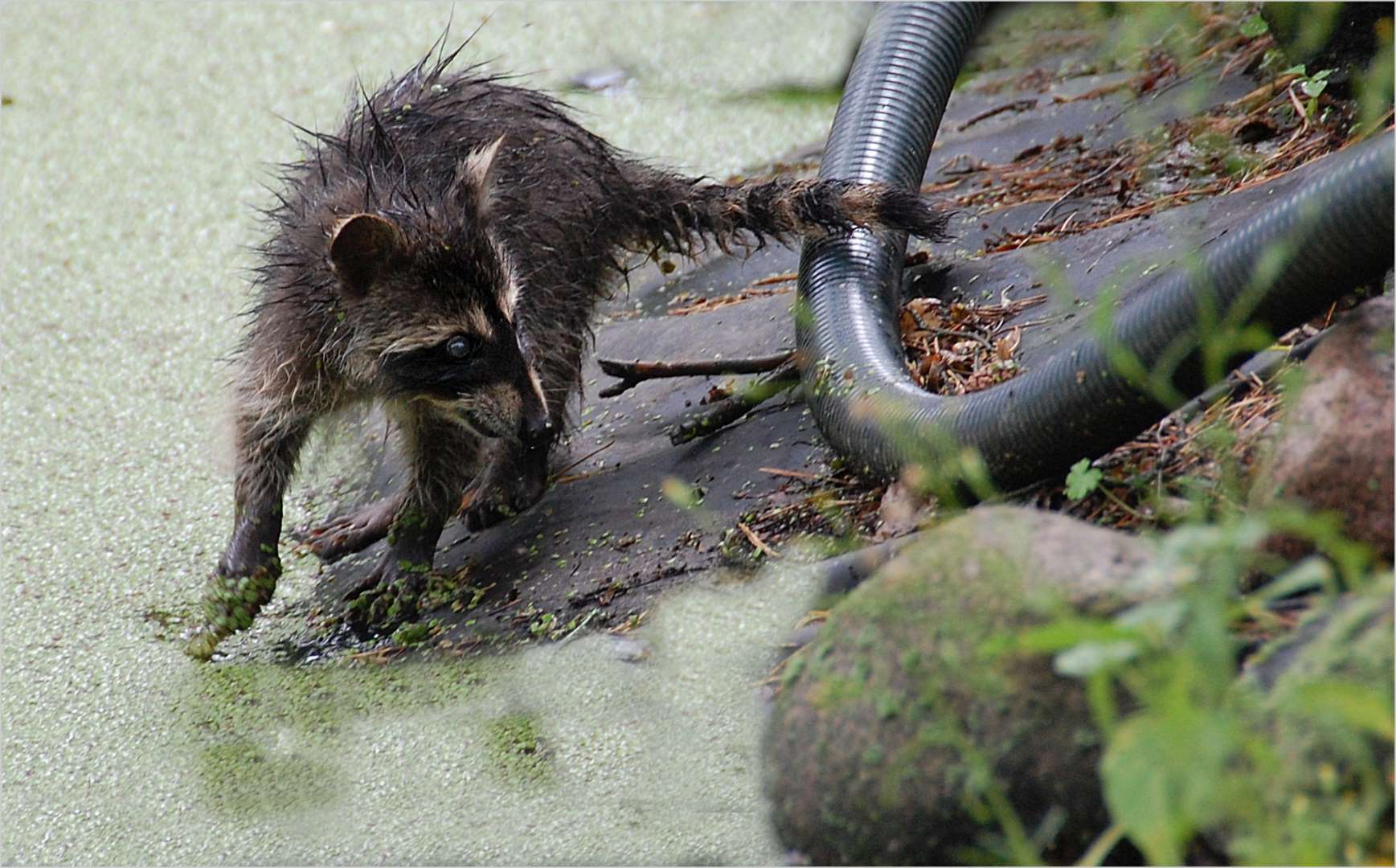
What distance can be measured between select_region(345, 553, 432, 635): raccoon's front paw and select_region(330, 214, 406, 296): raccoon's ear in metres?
0.89

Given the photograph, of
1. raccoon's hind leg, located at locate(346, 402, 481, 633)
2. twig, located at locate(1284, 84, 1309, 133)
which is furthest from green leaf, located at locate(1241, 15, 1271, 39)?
raccoon's hind leg, located at locate(346, 402, 481, 633)

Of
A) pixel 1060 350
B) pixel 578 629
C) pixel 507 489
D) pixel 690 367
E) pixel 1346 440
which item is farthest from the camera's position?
pixel 507 489

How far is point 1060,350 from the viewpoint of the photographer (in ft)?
12.0

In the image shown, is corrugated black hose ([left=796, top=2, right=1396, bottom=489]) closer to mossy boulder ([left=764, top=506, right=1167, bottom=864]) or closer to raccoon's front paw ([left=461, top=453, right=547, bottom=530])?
mossy boulder ([left=764, top=506, right=1167, bottom=864])

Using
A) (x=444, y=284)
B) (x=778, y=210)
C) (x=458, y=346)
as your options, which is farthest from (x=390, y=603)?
(x=778, y=210)

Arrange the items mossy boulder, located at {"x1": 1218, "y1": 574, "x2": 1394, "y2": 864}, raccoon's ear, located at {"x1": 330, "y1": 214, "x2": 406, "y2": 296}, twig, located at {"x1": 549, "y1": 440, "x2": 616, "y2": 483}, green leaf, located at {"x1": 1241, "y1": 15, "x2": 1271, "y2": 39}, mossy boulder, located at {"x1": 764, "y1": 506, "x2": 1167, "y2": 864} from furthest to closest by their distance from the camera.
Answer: green leaf, located at {"x1": 1241, "y1": 15, "x2": 1271, "y2": 39} → twig, located at {"x1": 549, "y1": 440, "x2": 616, "y2": 483} → raccoon's ear, located at {"x1": 330, "y1": 214, "x2": 406, "y2": 296} → mossy boulder, located at {"x1": 764, "y1": 506, "x2": 1167, "y2": 864} → mossy boulder, located at {"x1": 1218, "y1": 574, "x2": 1394, "y2": 864}

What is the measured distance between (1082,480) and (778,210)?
5.73ft

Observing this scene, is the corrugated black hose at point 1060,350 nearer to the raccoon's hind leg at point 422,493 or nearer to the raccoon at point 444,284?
the raccoon at point 444,284

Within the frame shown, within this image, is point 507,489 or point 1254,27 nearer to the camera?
point 507,489

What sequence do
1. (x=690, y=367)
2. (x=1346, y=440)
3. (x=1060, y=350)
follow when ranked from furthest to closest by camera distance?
1. (x=690, y=367)
2. (x=1060, y=350)
3. (x=1346, y=440)

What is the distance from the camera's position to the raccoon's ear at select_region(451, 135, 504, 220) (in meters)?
4.19

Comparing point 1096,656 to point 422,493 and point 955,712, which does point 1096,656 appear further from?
point 422,493

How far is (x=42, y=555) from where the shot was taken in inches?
193

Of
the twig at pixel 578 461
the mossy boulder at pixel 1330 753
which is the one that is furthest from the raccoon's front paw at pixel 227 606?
the mossy boulder at pixel 1330 753
